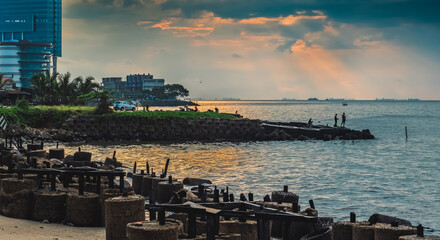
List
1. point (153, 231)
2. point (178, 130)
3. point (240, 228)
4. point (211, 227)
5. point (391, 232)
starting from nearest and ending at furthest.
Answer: point (153, 231)
point (211, 227)
point (391, 232)
point (240, 228)
point (178, 130)

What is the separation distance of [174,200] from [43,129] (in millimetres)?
49528

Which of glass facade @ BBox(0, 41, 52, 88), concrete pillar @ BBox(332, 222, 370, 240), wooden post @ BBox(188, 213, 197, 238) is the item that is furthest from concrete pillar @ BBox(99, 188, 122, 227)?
glass facade @ BBox(0, 41, 52, 88)

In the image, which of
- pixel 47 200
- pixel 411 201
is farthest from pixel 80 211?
pixel 411 201

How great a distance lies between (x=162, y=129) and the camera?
62281mm

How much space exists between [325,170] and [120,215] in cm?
2801

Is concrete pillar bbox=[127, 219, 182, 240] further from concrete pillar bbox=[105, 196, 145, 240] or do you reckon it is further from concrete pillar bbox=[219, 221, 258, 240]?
concrete pillar bbox=[219, 221, 258, 240]

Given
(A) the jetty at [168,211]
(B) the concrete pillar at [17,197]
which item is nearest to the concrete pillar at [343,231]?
(A) the jetty at [168,211]

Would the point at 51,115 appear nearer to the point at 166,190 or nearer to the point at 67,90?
the point at 67,90

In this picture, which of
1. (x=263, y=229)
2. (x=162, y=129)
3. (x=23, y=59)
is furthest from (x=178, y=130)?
(x=23, y=59)

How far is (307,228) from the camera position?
47.1 feet

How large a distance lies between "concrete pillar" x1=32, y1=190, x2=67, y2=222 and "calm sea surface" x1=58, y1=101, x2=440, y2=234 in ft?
34.3

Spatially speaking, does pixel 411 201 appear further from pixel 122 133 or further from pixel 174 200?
pixel 122 133

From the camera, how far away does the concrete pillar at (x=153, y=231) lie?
896cm

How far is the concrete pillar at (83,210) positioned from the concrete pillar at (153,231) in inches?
190
